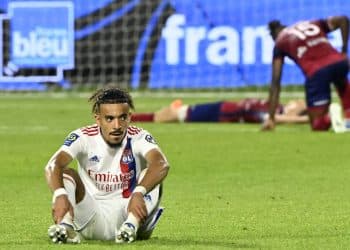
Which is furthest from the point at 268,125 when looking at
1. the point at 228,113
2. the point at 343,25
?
the point at 228,113

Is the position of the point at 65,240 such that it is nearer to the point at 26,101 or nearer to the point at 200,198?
the point at 200,198

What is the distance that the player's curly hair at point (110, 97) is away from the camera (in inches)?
323

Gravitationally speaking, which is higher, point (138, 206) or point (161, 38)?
point (138, 206)

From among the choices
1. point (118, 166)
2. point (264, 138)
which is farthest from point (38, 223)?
point (264, 138)

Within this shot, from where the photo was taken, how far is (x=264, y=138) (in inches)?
664

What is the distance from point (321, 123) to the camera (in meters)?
17.8

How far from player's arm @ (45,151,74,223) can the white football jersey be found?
0.15m

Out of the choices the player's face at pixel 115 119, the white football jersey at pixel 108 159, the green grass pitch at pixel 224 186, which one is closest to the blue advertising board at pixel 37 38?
the green grass pitch at pixel 224 186

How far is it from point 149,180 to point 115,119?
1.34 ft

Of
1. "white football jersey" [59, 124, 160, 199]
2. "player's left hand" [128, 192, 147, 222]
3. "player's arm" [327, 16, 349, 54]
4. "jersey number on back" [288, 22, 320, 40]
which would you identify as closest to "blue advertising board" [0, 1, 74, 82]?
"jersey number on back" [288, 22, 320, 40]

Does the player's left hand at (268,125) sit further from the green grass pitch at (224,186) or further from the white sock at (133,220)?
the white sock at (133,220)

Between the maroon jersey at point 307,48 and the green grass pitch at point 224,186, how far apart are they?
907 millimetres

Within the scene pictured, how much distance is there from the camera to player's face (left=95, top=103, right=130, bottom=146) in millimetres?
8156

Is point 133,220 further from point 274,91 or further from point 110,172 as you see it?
point 274,91
